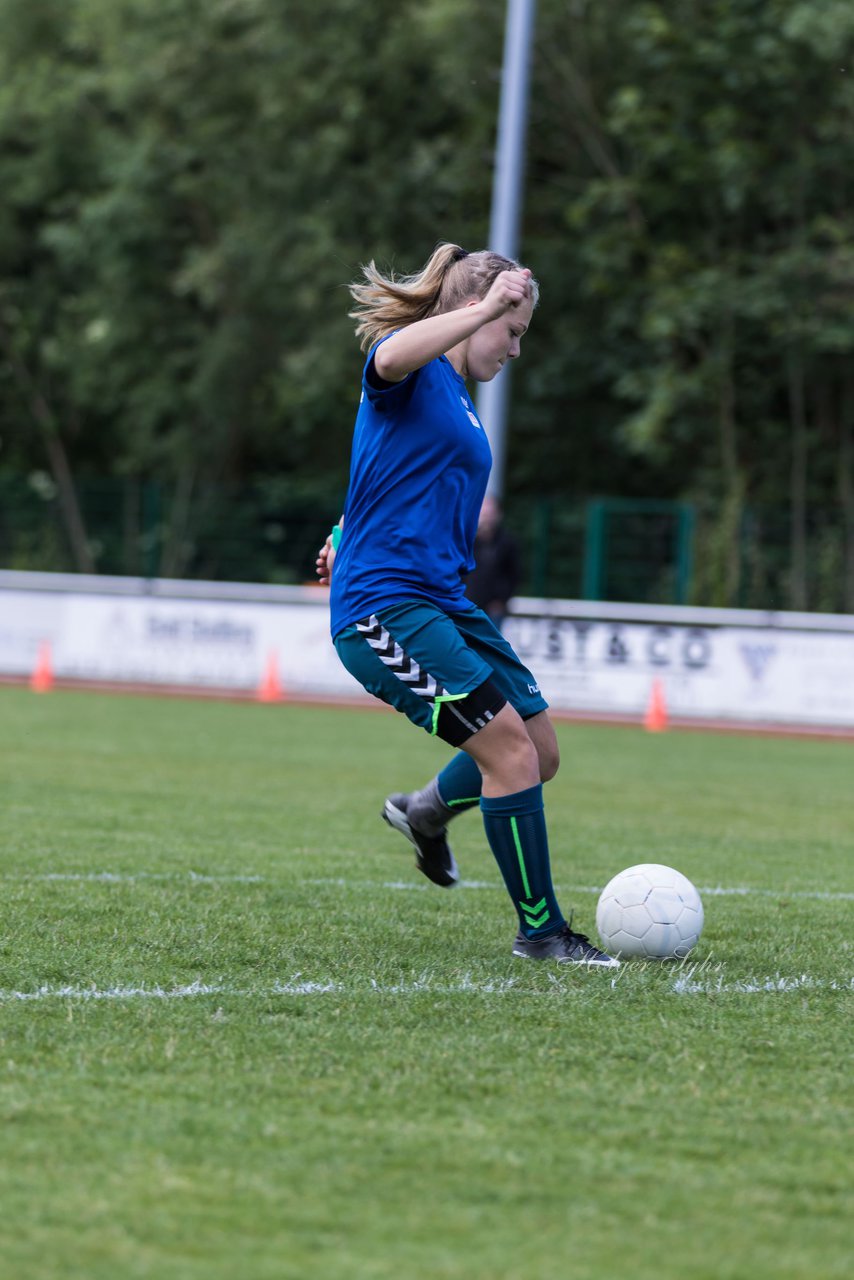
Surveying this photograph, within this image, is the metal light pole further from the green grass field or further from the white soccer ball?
the white soccer ball

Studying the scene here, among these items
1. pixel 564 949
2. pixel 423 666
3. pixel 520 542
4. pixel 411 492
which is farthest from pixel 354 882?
pixel 520 542

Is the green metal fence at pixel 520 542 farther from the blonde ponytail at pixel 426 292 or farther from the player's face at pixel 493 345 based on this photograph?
the blonde ponytail at pixel 426 292

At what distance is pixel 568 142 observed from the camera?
92.7 feet

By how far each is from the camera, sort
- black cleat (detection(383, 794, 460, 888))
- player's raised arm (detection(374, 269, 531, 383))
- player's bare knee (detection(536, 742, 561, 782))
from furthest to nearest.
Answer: black cleat (detection(383, 794, 460, 888)) → player's bare knee (detection(536, 742, 561, 782)) → player's raised arm (detection(374, 269, 531, 383))

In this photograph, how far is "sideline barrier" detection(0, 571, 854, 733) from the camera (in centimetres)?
1705

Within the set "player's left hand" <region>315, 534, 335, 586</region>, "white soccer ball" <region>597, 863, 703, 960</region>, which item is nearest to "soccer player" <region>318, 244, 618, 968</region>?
"white soccer ball" <region>597, 863, 703, 960</region>

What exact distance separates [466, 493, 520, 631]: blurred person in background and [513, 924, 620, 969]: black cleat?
1113 cm

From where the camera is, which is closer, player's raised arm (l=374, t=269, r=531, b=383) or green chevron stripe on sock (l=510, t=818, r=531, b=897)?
player's raised arm (l=374, t=269, r=531, b=383)

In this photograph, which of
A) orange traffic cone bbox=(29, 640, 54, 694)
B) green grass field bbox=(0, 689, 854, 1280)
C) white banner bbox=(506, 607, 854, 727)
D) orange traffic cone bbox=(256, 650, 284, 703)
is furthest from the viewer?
orange traffic cone bbox=(29, 640, 54, 694)

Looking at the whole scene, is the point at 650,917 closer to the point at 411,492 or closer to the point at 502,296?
the point at 411,492

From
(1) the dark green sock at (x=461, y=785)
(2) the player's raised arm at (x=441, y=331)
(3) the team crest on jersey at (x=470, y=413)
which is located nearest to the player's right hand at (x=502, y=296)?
(2) the player's raised arm at (x=441, y=331)

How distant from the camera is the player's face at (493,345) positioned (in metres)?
5.04

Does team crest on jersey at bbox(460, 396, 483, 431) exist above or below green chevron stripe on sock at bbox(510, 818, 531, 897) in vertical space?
above

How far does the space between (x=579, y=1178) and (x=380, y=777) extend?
8235 millimetres
